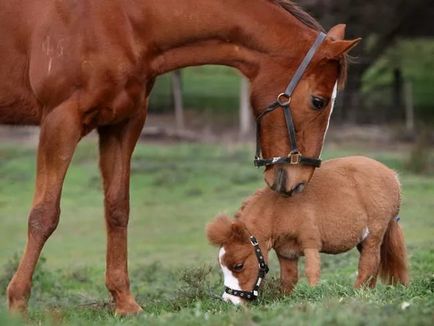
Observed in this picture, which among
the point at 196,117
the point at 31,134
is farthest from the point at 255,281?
the point at 196,117

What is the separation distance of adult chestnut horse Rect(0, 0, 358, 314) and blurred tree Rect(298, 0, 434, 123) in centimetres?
1879

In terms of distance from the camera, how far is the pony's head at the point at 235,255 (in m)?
7.49

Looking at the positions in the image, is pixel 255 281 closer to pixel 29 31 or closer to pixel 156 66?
pixel 156 66

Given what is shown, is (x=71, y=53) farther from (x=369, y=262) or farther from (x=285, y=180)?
(x=369, y=262)

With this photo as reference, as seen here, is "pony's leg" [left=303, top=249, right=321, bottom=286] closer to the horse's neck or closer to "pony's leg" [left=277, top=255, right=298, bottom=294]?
"pony's leg" [left=277, top=255, right=298, bottom=294]

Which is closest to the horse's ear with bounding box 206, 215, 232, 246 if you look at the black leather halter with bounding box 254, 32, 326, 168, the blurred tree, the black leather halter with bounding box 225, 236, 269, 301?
the black leather halter with bounding box 225, 236, 269, 301

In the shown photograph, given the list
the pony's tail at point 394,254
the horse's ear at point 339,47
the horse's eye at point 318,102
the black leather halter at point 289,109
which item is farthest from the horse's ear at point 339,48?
the pony's tail at point 394,254

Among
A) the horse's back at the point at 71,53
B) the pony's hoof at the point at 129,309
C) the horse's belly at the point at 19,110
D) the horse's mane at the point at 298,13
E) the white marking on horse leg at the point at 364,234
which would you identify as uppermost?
the horse's mane at the point at 298,13

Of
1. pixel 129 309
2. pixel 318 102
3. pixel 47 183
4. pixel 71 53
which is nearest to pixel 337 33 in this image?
pixel 318 102

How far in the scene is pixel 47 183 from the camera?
7.28m

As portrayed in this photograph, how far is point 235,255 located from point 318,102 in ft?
4.17

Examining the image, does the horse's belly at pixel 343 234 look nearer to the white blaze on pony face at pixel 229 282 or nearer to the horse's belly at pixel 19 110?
the white blaze on pony face at pixel 229 282

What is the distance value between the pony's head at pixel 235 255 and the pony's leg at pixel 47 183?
46.8 inches

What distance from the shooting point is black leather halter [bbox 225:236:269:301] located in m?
7.45
